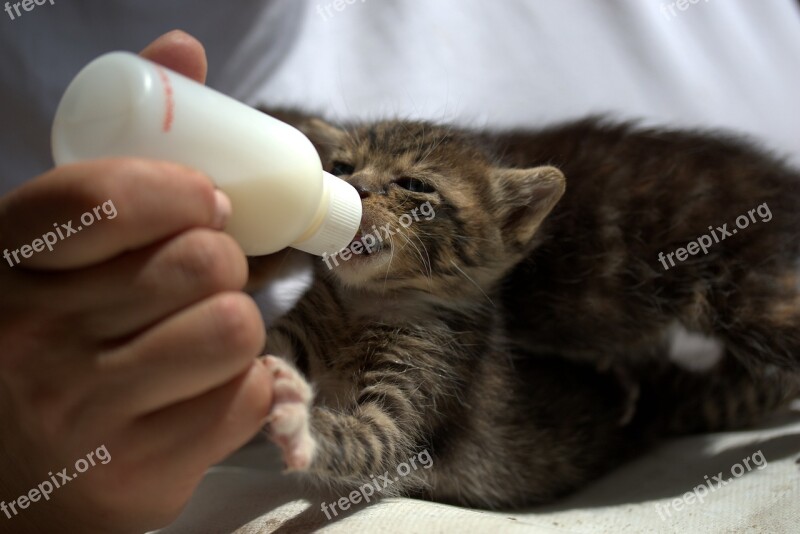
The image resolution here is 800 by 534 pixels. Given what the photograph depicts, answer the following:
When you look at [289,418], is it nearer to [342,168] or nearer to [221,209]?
→ [221,209]

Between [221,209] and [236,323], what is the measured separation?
160mm

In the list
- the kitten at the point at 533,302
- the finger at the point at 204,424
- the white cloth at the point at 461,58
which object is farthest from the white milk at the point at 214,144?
the white cloth at the point at 461,58

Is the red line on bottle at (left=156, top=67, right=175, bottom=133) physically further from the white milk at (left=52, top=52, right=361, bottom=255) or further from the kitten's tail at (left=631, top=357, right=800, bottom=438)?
the kitten's tail at (left=631, top=357, right=800, bottom=438)

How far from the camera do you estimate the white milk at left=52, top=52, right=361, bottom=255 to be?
934 mm

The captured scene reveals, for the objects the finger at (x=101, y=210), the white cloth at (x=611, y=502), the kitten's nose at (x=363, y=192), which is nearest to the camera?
the finger at (x=101, y=210)

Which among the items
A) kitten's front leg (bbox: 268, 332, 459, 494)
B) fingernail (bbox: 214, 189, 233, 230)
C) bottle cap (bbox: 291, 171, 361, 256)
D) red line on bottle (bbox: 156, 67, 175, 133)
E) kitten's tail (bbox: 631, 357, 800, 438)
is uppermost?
red line on bottle (bbox: 156, 67, 175, 133)

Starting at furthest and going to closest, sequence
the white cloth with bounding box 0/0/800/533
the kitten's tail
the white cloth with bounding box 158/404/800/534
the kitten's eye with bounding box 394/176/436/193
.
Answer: the white cloth with bounding box 0/0/800/533 < the kitten's tail < the kitten's eye with bounding box 394/176/436/193 < the white cloth with bounding box 158/404/800/534

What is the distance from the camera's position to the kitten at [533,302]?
5.40ft

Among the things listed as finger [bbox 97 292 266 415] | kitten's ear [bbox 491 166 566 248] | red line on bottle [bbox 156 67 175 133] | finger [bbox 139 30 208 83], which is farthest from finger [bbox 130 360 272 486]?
kitten's ear [bbox 491 166 566 248]

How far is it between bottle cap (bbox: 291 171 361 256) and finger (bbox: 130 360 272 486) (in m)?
0.28

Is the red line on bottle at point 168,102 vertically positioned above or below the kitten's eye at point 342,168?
above

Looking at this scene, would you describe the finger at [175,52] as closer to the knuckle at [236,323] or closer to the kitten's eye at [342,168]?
the knuckle at [236,323]

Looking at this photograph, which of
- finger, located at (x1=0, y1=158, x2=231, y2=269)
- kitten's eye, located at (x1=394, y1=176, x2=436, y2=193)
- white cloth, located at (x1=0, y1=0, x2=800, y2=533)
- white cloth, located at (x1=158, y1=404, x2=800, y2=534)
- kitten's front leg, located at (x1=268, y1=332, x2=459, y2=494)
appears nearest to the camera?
finger, located at (x1=0, y1=158, x2=231, y2=269)

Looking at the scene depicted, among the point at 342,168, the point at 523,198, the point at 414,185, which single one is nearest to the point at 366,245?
the point at 414,185
